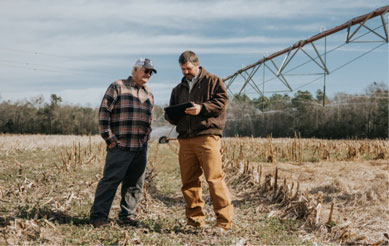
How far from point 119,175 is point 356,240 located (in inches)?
118

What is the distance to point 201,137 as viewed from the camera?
3773 millimetres

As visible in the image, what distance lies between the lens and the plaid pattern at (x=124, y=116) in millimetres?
3775

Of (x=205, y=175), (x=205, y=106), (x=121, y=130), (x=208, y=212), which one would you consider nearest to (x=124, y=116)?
(x=121, y=130)

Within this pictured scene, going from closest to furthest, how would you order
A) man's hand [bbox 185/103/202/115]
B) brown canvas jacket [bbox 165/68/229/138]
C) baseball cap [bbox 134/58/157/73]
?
man's hand [bbox 185/103/202/115]
brown canvas jacket [bbox 165/68/229/138]
baseball cap [bbox 134/58/157/73]

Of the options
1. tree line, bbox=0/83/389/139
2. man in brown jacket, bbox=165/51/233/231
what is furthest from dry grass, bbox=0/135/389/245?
tree line, bbox=0/83/389/139

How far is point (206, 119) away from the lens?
3783mm

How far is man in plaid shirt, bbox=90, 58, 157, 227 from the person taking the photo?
3801mm

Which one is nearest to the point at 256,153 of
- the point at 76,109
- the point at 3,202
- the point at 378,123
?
the point at 3,202

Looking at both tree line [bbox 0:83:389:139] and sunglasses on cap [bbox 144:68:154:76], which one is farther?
tree line [bbox 0:83:389:139]

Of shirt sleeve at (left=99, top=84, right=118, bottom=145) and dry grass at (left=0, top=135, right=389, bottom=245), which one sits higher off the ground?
shirt sleeve at (left=99, top=84, right=118, bottom=145)

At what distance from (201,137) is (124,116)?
93 cm

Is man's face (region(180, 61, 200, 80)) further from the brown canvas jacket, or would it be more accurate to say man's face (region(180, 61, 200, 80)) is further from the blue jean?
the blue jean

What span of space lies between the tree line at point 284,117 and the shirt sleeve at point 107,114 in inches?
818

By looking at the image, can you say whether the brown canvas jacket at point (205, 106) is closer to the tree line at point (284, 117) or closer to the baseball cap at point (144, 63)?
the baseball cap at point (144, 63)
